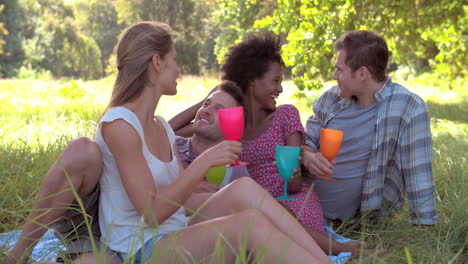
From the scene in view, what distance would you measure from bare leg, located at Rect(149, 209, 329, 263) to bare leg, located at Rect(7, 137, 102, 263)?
0.46 metres

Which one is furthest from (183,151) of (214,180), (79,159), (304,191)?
(79,159)

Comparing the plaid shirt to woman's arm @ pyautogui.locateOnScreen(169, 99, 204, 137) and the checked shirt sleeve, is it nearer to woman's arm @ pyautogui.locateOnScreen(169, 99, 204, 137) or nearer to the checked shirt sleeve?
the checked shirt sleeve

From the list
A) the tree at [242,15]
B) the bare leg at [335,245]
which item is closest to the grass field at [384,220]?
the bare leg at [335,245]

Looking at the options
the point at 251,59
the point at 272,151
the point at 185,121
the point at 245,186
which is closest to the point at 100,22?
the point at 185,121

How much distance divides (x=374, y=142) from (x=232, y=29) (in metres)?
24.1

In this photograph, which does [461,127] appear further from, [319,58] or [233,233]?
[233,233]

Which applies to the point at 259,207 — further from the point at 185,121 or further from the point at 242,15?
the point at 242,15

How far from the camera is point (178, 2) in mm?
31484

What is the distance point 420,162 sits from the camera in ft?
9.79

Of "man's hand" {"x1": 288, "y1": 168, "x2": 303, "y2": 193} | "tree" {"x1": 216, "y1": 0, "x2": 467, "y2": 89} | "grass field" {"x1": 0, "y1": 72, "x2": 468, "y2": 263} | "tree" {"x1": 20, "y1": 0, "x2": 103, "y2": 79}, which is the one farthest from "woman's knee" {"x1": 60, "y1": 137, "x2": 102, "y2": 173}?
"tree" {"x1": 20, "y1": 0, "x2": 103, "y2": 79}

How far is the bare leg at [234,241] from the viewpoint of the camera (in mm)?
1813

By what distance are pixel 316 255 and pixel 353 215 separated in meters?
1.37

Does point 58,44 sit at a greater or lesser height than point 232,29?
lesser

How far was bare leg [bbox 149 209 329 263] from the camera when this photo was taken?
71.4 inches
